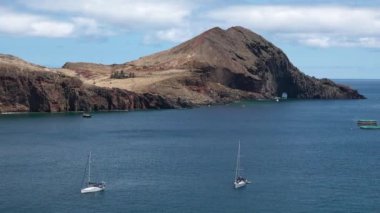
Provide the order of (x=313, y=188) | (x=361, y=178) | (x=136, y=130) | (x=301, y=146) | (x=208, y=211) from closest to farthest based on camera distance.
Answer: (x=208, y=211)
(x=313, y=188)
(x=361, y=178)
(x=301, y=146)
(x=136, y=130)

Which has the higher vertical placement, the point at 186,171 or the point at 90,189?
the point at 186,171

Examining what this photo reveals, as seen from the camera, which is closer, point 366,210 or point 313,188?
point 366,210

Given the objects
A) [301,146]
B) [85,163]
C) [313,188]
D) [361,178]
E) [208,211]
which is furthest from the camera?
[301,146]

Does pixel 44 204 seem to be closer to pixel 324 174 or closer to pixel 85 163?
pixel 85 163

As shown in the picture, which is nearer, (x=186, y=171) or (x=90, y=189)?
(x=90, y=189)

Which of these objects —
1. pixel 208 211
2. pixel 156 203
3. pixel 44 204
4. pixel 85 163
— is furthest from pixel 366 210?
pixel 85 163

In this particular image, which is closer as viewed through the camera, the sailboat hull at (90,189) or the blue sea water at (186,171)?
the blue sea water at (186,171)

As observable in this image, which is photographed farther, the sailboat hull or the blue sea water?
the sailboat hull
